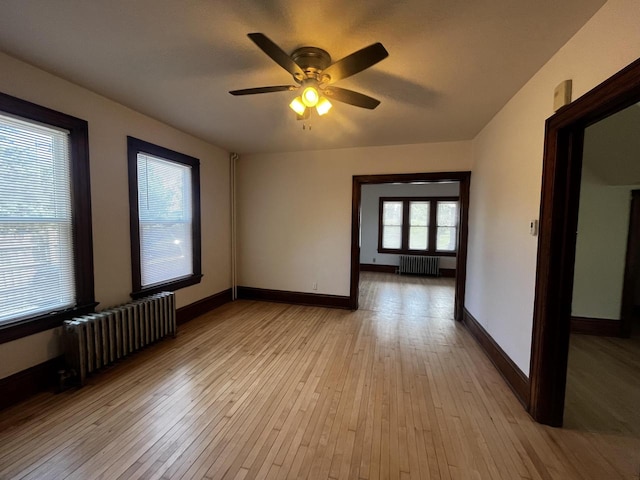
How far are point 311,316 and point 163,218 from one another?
2.48 metres

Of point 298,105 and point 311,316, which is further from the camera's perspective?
point 311,316

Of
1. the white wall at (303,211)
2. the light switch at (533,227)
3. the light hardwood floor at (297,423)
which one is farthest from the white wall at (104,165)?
the light switch at (533,227)

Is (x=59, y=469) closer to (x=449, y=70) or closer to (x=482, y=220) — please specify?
(x=449, y=70)

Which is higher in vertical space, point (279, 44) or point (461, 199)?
point (279, 44)

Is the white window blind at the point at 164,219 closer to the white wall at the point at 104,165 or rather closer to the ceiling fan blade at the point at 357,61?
the white wall at the point at 104,165

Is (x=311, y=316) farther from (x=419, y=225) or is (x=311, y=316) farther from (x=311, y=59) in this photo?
(x=419, y=225)

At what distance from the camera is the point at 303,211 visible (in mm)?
4578

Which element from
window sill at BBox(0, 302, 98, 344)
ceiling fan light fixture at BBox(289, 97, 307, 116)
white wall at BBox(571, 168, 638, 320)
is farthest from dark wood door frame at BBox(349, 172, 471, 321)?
window sill at BBox(0, 302, 98, 344)

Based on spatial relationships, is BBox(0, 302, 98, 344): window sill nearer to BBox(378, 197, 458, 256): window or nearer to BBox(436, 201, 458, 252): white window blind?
BBox(378, 197, 458, 256): window

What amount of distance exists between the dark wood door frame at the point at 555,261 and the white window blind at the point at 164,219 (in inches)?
153

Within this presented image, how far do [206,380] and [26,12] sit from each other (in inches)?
111

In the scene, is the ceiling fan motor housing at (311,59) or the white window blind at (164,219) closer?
the ceiling fan motor housing at (311,59)

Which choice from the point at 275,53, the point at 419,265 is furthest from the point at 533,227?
the point at 419,265

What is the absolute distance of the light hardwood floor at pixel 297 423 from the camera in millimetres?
1550
